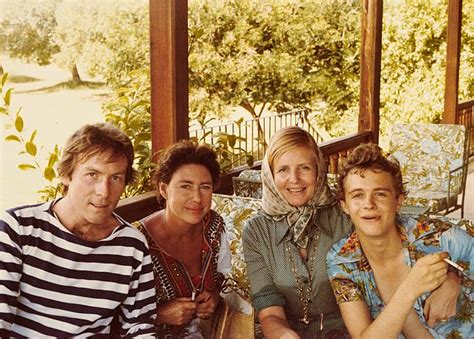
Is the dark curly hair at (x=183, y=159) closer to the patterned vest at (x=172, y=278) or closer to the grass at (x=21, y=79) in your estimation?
the patterned vest at (x=172, y=278)

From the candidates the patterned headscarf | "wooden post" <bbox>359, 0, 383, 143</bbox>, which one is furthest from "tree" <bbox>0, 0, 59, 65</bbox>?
the patterned headscarf

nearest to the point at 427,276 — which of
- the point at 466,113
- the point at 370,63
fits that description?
the point at 370,63

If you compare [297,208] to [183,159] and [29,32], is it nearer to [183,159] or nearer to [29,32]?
[183,159]

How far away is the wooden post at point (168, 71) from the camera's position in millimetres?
3652

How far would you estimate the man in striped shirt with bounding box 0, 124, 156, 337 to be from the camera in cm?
199

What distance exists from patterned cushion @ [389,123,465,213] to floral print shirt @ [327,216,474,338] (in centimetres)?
364


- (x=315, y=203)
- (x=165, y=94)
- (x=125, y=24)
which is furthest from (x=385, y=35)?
(x=315, y=203)

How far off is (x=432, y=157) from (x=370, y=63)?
1.00 m

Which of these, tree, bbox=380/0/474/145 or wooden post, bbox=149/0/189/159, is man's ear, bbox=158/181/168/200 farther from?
tree, bbox=380/0/474/145

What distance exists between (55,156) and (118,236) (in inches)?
69.3

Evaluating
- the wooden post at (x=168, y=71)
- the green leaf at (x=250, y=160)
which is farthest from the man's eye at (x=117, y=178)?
the green leaf at (x=250, y=160)

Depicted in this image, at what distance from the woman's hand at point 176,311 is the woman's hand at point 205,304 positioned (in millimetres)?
37

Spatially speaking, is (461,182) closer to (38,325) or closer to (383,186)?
(383,186)

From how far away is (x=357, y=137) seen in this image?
20.1ft
